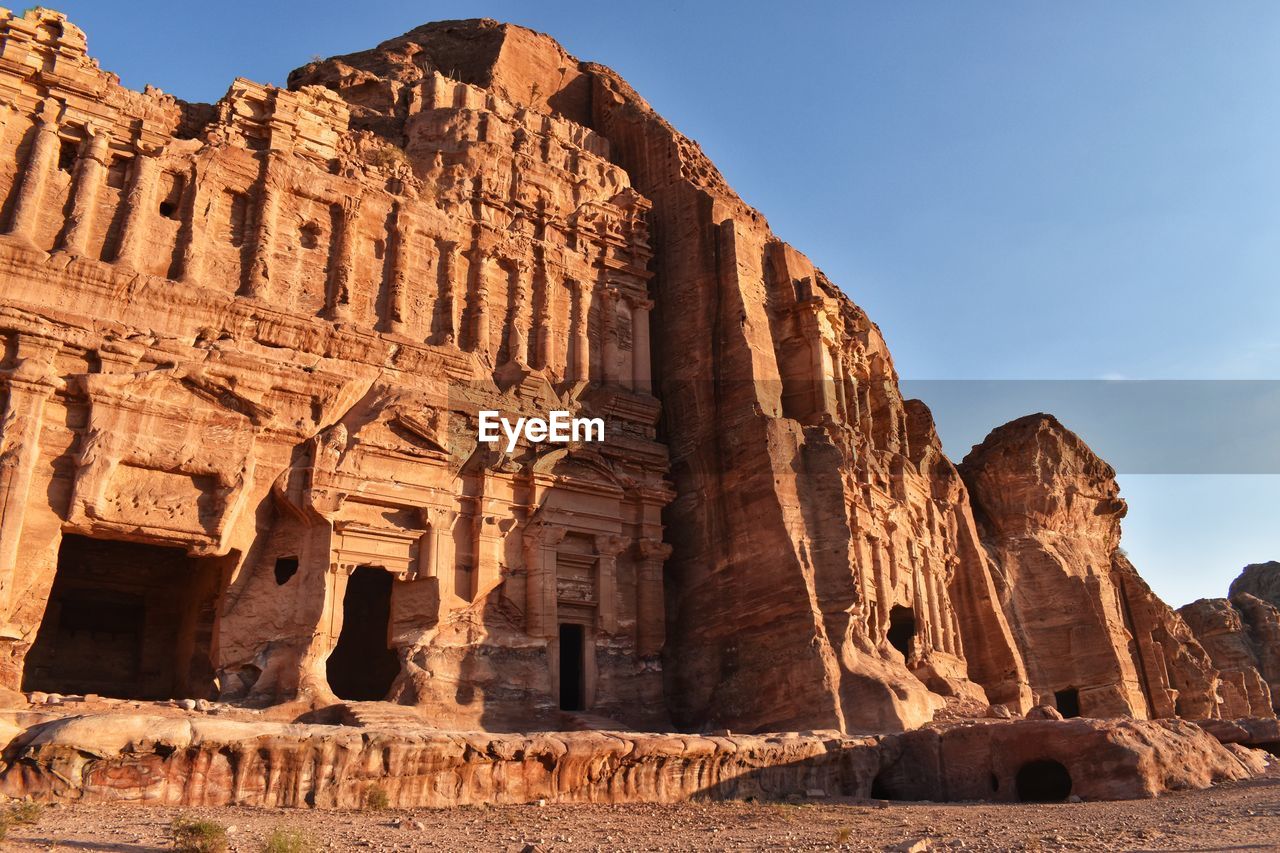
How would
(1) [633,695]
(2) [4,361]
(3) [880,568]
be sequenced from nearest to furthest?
1. (2) [4,361]
2. (1) [633,695]
3. (3) [880,568]

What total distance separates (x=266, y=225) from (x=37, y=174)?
381 centimetres

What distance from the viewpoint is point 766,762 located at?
53.6 feet

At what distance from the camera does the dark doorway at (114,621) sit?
20.7 m

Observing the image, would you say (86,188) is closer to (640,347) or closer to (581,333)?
A: (581,333)

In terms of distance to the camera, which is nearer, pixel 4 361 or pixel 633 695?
pixel 4 361

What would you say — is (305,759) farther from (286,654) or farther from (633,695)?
(633,695)

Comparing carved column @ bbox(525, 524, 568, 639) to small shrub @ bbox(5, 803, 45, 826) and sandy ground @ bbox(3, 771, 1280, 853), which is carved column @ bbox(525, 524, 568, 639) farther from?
small shrub @ bbox(5, 803, 45, 826)

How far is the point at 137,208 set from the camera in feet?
61.5

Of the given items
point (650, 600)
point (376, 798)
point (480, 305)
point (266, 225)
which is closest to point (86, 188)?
point (266, 225)

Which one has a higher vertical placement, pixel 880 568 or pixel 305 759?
pixel 880 568

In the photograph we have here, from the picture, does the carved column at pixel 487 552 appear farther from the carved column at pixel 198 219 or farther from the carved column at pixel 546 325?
the carved column at pixel 198 219

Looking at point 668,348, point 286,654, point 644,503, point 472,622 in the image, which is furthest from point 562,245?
point 286,654

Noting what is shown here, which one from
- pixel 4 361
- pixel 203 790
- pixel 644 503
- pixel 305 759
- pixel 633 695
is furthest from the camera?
pixel 644 503

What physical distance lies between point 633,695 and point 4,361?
12.4m
